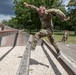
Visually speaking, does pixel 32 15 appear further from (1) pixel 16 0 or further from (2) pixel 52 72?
(2) pixel 52 72

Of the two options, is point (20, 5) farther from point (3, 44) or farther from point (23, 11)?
point (3, 44)

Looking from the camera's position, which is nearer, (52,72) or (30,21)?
(52,72)

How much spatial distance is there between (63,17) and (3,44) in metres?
9.27

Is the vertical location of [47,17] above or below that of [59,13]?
below

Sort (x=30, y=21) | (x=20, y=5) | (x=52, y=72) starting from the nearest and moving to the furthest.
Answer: (x=52, y=72) < (x=30, y=21) < (x=20, y=5)

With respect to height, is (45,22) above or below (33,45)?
above

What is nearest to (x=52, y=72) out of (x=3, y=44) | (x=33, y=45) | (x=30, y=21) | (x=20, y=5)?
(x=33, y=45)

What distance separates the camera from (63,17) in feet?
28.2

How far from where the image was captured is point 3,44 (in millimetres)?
17281

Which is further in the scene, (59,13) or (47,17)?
(47,17)

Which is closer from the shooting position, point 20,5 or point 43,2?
point 43,2

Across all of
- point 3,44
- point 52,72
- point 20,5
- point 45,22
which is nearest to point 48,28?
point 45,22

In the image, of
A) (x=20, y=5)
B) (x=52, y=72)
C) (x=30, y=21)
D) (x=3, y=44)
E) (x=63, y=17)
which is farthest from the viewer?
(x=20, y=5)

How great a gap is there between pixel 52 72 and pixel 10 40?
10698mm
